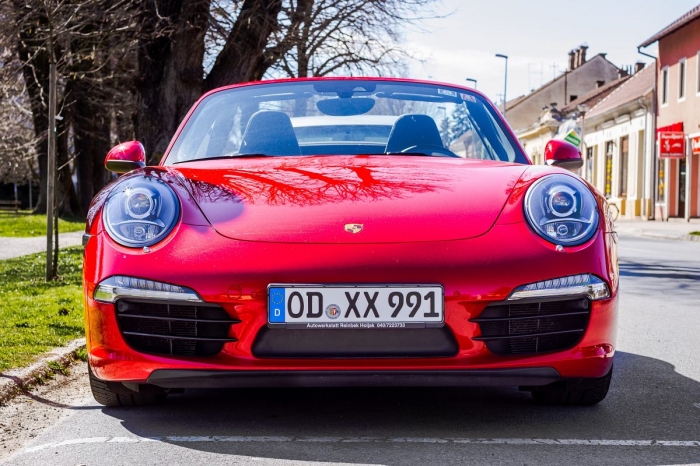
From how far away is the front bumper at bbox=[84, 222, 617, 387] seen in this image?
132 inches

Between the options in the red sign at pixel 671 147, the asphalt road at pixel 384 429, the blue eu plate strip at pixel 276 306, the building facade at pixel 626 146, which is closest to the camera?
the asphalt road at pixel 384 429

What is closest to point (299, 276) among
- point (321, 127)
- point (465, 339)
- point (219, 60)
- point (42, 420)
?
point (465, 339)

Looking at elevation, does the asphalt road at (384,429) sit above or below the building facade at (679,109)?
below

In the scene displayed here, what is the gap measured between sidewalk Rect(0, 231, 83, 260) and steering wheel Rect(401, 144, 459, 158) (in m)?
10.2

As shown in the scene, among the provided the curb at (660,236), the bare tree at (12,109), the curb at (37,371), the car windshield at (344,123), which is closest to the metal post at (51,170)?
the curb at (37,371)

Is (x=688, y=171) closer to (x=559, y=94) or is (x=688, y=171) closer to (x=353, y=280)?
A: (x=353, y=280)

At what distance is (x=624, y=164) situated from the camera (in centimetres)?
4281

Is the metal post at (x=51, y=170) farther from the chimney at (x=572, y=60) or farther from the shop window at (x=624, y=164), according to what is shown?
the chimney at (x=572, y=60)

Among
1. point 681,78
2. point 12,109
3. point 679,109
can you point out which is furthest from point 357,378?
point 681,78

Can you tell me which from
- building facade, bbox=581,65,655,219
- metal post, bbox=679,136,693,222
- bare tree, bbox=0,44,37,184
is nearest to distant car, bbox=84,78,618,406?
bare tree, bbox=0,44,37,184

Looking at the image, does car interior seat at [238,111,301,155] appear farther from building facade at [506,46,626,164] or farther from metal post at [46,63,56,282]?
building facade at [506,46,626,164]

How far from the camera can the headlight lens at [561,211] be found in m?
3.52

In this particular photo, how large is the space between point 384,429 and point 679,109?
112 ft

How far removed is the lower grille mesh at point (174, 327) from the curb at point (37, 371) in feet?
3.35
